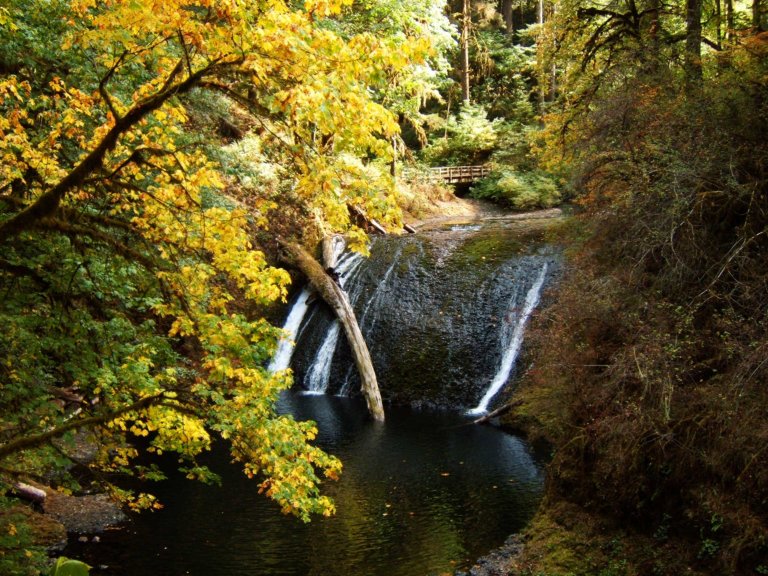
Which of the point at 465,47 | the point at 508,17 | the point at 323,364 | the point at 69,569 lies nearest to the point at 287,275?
the point at 69,569

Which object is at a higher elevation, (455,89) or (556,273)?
(455,89)

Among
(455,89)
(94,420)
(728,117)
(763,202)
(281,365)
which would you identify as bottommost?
(281,365)

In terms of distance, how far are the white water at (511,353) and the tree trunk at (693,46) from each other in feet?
20.0

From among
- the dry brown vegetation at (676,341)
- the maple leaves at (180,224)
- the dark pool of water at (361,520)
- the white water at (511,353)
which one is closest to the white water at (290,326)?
the dark pool of water at (361,520)

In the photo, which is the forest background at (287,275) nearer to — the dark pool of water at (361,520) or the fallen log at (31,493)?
the fallen log at (31,493)

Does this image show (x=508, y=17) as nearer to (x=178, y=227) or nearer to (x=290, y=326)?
(x=290, y=326)

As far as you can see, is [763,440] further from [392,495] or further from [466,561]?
[392,495]

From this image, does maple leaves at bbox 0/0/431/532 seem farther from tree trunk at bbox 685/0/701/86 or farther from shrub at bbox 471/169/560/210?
shrub at bbox 471/169/560/210

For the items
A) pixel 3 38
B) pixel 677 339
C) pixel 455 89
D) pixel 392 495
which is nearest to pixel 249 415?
pixel 677 339

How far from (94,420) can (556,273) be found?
13.5 m

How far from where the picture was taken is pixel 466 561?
795 cm

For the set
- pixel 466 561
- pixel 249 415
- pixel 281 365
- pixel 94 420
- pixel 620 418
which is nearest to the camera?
pixel 94 420

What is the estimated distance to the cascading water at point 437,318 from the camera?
51.5 ft

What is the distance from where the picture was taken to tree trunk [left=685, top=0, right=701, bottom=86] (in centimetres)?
966
